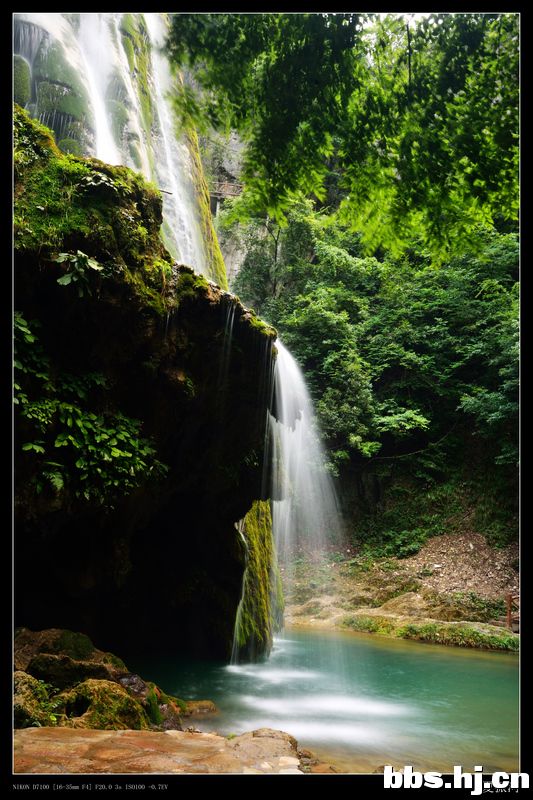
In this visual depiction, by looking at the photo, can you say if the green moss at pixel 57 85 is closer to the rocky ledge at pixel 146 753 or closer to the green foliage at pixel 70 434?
the green foliage at pixel 70 434

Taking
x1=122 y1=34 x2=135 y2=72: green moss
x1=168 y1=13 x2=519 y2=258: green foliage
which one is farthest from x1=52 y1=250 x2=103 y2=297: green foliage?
x1=122 y1=34 x2=135 y2=72: green moss

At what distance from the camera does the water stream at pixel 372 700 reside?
231 inches

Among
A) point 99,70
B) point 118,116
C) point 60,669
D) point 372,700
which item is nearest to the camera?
point 60,669

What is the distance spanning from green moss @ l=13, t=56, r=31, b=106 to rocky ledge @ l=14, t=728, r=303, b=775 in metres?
9.34

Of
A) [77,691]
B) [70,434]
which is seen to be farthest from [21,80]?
[77,691]

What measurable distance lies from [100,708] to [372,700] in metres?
5.48

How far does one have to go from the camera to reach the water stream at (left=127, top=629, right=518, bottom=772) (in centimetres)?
587

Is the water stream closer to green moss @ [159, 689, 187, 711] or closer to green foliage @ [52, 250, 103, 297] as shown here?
green moss @ [159, 689, 187, 711]

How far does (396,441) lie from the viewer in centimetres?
2116

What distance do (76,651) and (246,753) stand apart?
3.10 metres

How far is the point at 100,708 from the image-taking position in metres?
4.72

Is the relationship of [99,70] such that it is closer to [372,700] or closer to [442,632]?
[372,700]

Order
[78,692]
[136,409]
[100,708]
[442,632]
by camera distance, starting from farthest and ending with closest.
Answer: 1. [442,632]
2. [136,409]
3. [78,692]
4. [100,708]
